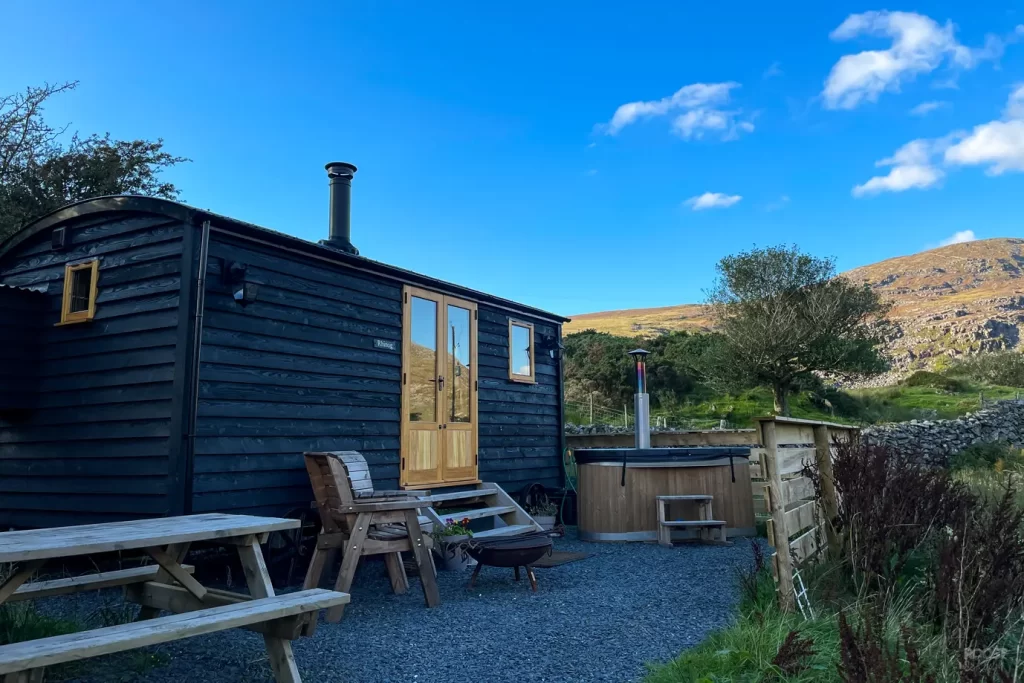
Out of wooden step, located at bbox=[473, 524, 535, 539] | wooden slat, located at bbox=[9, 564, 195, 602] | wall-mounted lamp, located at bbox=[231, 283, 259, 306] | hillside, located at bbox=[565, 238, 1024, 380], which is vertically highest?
hillside, located at bbox=[565, 238, 1024, 380]

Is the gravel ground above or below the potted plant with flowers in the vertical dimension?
below

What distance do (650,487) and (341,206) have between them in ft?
15.2

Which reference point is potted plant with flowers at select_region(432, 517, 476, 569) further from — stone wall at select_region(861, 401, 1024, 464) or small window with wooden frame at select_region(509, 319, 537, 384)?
stone wall at select_region(861, 401, 1024, 464)

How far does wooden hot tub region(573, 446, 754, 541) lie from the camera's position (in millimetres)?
7359

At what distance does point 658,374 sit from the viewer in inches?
866

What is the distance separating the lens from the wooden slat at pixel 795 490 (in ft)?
12.3

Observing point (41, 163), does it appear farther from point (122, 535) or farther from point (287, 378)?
point (122, 535)

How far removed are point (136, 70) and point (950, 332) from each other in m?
52.1

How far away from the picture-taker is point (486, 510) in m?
6.82

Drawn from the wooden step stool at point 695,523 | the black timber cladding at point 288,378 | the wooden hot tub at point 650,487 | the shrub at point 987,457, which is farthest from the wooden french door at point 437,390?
the shrub at point 987,457

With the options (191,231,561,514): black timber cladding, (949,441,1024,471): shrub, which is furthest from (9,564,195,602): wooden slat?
(949,441,1024,471): shrub

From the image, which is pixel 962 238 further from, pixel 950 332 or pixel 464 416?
pixel 464 416

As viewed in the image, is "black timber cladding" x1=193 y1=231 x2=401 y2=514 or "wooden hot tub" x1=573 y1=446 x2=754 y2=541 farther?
"wooden hot tub" x1=573 y1=446 x2=754 y2=541

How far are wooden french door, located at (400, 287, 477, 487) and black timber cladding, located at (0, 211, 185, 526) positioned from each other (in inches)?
93.0
